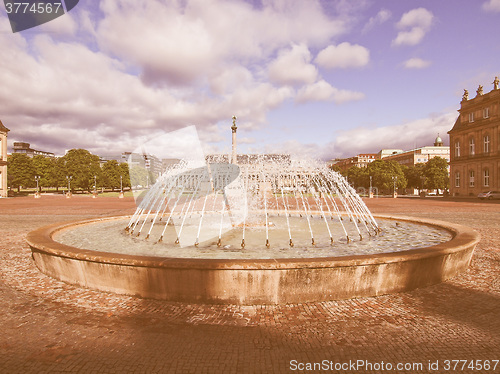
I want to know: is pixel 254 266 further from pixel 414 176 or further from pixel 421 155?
pixel 421 155

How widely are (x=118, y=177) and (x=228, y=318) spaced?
8781 centimetres

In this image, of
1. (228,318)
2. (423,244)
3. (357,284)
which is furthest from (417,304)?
(423,244)

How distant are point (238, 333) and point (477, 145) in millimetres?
65627

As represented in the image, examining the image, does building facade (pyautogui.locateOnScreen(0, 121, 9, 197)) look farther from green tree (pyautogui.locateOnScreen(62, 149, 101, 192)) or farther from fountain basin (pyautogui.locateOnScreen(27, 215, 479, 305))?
fountain basin (pyautogui.locateOnScreen(27, 215, 479, 305))

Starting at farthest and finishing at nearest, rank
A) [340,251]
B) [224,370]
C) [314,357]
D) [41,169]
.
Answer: [41,169], [340,251], [314,357], [224,370]

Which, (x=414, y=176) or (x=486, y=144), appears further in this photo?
(x=414, y=176)

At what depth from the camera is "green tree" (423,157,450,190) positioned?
7562cm

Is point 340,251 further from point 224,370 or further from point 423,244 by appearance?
point 224,370

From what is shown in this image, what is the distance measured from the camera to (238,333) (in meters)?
4.24

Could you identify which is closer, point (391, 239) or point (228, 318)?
point (228, 318)

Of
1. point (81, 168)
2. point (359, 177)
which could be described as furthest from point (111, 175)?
point (359, 177)

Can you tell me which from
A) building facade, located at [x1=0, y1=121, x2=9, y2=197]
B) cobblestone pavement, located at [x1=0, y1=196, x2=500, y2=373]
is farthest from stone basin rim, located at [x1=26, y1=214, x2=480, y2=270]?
building facade, located at [x1=0, y1=121, x2=9, y2=197]

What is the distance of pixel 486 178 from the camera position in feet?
178

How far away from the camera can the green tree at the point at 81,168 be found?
73250mm
